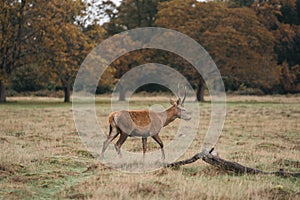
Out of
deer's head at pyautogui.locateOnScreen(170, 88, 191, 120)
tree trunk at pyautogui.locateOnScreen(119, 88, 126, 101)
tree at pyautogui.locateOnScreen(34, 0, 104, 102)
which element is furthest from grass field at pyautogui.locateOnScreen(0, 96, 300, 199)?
tree trunk at pyautogui.locateOnScreen(119, 88, 126, 101)

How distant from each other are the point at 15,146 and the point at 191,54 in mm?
31261

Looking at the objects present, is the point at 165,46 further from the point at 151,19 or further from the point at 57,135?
the point at 57,135

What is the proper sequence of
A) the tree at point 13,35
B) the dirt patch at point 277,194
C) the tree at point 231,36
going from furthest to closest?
the tree at point 231,36, the tree at point 13,35, the dirt patch at point 277,194

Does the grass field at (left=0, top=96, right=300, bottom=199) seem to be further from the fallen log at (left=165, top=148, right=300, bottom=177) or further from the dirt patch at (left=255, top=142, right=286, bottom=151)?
the fallen log at (left=165, top=148, right=300, bottom=177)

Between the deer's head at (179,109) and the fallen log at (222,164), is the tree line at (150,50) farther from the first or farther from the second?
the fallen log at (222,164)

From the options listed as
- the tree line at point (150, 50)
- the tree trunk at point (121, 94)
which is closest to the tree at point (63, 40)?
the tree line at point (150, 50)

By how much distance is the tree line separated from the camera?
117ft

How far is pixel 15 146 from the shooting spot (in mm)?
13008

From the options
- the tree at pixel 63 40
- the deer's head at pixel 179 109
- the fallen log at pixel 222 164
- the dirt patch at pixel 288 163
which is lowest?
the dirt patch at pixel 288 163

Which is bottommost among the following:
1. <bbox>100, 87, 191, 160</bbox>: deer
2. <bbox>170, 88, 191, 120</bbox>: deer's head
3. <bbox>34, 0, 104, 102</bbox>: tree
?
<bbox>100, 87, 191, 160</bbox>: deer

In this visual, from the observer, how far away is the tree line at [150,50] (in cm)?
3572

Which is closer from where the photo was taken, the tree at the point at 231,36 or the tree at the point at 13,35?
the tree at the point at 13,35

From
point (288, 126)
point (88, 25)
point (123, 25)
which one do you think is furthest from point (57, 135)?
point (123, 25)

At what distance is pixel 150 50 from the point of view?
44719 mm
